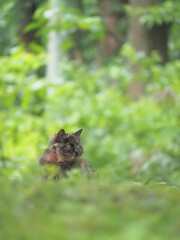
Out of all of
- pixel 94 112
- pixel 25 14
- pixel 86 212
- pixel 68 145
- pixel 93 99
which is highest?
pixel 25 14

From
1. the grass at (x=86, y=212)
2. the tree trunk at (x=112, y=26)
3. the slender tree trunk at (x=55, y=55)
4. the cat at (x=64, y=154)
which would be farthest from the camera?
the tree trunk at (x=112, y=26)

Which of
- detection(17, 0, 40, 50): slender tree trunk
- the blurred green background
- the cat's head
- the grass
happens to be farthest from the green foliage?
the grass

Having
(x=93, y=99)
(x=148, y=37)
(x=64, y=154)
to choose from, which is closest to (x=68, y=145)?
(x=64, y=154)

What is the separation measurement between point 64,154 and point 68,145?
7.7 inches

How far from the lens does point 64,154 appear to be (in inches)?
230

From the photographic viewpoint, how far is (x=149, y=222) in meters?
2.49

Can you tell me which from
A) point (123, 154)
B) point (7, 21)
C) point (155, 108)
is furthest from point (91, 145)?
point (7, 21)

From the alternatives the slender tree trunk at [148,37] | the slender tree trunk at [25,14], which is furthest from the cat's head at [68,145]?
the slender tree trunk at [148,37]

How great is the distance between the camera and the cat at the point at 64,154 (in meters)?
5.63

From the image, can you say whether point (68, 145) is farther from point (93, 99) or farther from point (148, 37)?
point (148, 37)

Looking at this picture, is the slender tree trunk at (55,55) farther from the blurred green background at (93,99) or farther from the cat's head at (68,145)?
the cat's head at (68,145)

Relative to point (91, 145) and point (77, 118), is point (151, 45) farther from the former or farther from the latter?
point (91, 145)

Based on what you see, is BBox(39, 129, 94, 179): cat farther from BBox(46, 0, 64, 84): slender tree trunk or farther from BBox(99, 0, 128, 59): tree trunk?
BBox(99, 0, 128, 59): tree trunk

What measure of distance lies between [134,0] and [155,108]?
5747 mm
